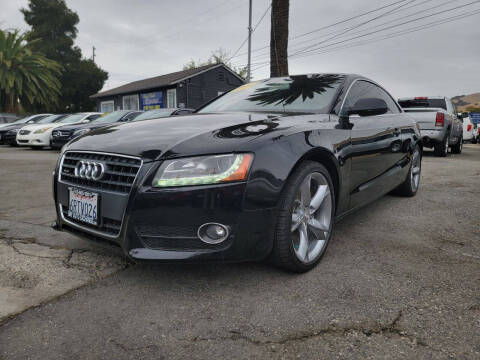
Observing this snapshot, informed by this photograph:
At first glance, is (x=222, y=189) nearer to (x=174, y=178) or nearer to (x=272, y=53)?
(x=174, y=178)

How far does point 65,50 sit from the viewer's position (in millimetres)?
45750

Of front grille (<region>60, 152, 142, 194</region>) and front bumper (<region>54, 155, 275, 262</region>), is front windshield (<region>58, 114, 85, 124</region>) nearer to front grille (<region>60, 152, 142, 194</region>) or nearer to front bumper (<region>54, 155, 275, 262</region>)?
front grille (<region>60, 152, 142, 194</region>)

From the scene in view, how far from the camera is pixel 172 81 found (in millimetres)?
24000

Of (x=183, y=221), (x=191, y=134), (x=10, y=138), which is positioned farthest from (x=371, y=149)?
(x=10, y=138)

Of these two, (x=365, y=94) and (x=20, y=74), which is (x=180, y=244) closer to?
(x=365, y=94)

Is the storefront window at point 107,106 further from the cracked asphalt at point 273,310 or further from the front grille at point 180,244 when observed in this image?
the front grille at point 180,244

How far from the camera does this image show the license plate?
2148 millimetres

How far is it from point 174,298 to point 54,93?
1505 inches

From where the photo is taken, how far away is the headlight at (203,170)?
1.92 meters

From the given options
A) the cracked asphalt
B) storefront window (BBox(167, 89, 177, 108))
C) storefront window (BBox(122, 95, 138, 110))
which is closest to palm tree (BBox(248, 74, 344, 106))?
the cracked asphalt

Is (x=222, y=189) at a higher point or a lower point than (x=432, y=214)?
higher

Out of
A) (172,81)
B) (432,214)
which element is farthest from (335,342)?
(172,81)

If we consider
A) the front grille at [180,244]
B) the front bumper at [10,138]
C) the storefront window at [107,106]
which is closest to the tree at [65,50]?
the storefront window at [107,106]

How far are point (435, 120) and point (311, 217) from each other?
318 inches
